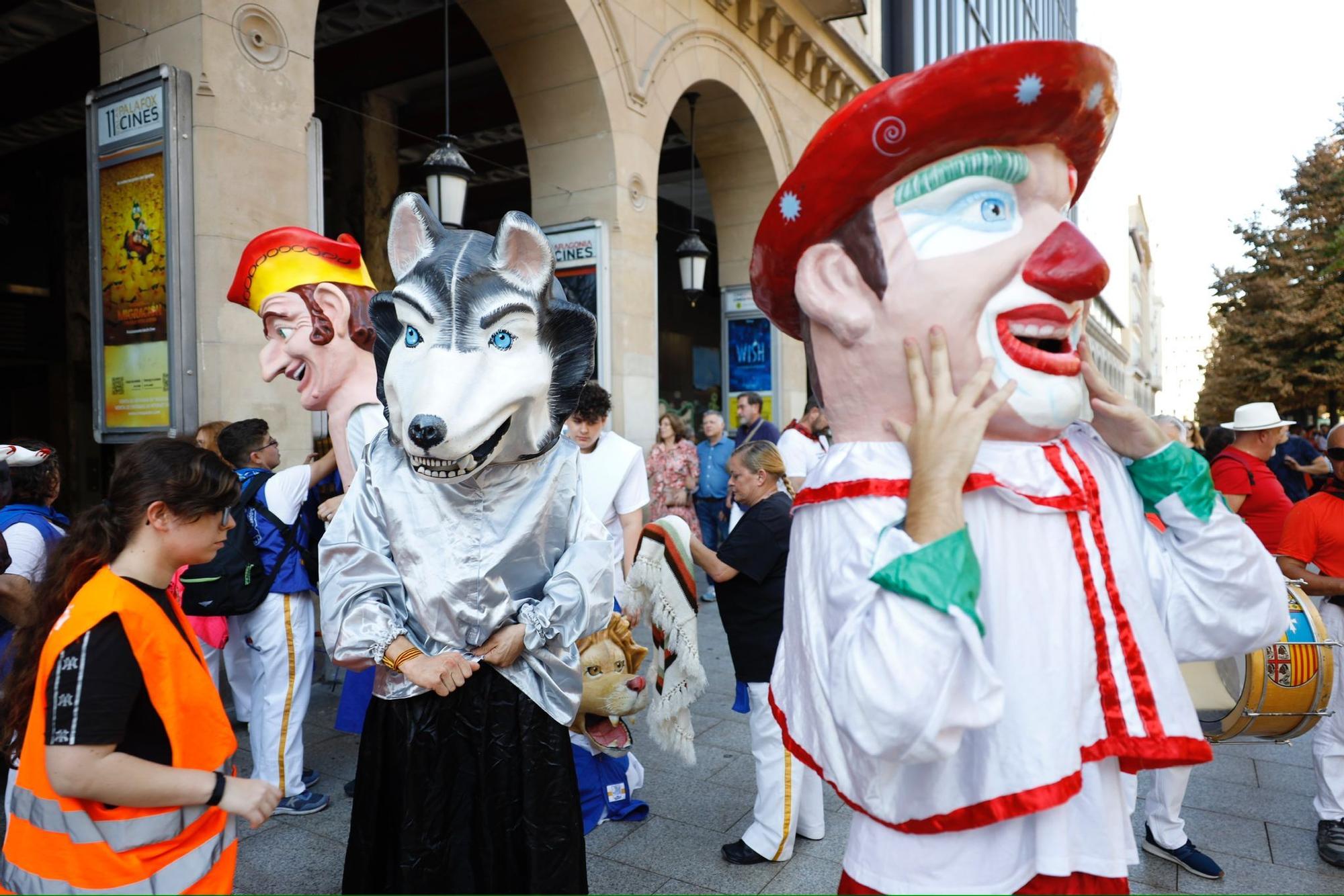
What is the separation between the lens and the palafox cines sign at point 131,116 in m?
4.94

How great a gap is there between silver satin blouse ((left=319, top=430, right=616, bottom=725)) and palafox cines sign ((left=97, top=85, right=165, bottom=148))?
3.75 meters

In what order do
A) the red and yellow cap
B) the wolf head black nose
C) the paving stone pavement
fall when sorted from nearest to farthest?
the wolf head black nose, the paving stone pavement, the red and yellow cap

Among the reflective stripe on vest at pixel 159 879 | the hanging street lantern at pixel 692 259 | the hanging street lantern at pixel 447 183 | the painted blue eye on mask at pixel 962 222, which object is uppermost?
the hanging street lantern at pixel 692 259

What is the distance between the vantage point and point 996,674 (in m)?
1.43

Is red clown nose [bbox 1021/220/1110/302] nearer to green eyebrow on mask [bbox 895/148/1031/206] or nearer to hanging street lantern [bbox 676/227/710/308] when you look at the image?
green eyebrow on mask [bbox 895/148/1031/206]

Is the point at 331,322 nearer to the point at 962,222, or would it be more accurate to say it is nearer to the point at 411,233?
the point at 411,233

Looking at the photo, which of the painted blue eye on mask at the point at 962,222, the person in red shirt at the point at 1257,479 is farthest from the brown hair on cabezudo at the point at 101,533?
the person in red shirt at the point at 1257,479

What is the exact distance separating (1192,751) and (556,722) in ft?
5.12

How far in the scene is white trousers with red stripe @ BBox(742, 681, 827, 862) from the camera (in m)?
3.29

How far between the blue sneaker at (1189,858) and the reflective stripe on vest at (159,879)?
3.32 m

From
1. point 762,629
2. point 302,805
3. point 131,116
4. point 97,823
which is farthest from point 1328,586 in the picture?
point 131,116

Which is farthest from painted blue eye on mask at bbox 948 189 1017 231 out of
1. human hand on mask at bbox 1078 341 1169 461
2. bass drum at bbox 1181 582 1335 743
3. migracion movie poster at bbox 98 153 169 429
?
migracion movie poster at bbox 98 153 169 429

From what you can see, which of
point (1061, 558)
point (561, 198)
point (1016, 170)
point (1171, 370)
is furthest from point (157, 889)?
point (1171, 370)

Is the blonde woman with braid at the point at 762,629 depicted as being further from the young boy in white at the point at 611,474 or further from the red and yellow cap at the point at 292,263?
the red and yellow cap at the point at 292,263
